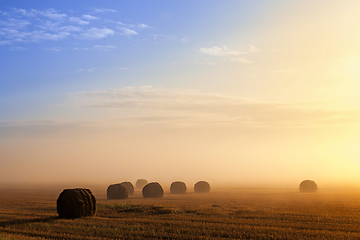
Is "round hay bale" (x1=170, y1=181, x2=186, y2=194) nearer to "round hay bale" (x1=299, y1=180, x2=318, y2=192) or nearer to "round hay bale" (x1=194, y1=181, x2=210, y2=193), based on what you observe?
"round hay bale" (x1=194, y1=181, x2=210, y2=193)

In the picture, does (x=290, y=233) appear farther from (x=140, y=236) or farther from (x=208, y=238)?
(x=140, y=236)

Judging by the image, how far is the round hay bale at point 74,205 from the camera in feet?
81.5

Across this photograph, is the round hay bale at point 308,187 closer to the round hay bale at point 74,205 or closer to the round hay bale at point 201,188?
the round hay bale at point 201,188

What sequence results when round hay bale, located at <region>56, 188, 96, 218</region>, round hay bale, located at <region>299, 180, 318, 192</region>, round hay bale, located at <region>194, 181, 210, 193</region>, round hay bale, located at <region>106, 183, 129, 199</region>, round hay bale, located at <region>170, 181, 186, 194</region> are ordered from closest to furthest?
round hay bale, located at <region>56, 188, 96, 218</region> → round hay bale, located at <region>106, 183, 129, 199</region> → round hay bale, located at <region>170, 181, 186, 194</region> → round hay bale, located at <region>299, 180, 318, 192</region> → round hay bale, located at <region>194, 181, 210, 193</region>

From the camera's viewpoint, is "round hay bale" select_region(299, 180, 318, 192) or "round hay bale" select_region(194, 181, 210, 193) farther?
"round hay bale" select_region(194, 181, 210, 193)

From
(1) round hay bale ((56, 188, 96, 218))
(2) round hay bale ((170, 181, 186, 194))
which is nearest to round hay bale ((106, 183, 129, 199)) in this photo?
(2) round hay bale ((170, 181, 186, 194))

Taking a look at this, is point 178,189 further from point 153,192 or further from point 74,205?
point 74,205

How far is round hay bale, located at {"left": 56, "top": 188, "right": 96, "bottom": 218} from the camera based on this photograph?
81.5ft

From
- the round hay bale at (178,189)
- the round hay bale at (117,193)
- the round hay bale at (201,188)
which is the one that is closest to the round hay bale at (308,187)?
the round hay bale at (201,188)

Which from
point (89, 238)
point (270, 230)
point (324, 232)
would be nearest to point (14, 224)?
point (89, 238)

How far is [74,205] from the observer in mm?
24906

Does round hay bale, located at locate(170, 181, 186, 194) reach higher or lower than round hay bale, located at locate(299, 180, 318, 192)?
higher

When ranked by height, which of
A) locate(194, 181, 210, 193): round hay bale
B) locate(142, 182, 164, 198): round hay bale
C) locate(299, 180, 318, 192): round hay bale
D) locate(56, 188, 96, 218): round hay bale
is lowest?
locate(299, 180, 318, 192): round hay bale

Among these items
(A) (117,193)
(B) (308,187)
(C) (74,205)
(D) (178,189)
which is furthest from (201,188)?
(C) (74,205)
